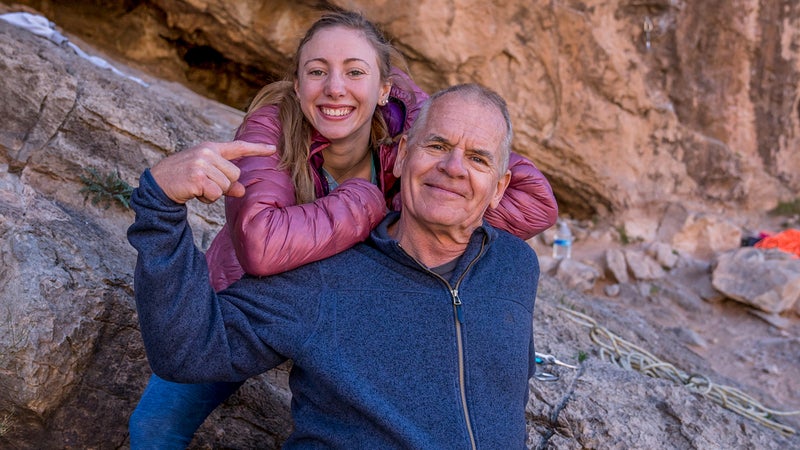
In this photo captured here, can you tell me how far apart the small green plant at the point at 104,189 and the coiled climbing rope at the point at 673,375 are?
2483mm

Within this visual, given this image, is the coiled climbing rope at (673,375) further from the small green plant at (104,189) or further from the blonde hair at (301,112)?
the small green plant at (104,189)

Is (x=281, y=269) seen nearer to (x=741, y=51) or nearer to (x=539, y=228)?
(x=539, y=228)

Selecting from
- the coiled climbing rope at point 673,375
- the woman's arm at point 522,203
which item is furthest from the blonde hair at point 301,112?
the coiled climbing rope at point 673,375

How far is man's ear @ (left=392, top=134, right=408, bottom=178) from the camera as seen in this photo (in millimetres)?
2134

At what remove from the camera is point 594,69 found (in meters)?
7.24

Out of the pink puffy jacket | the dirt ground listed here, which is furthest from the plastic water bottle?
the pink puffy jacket

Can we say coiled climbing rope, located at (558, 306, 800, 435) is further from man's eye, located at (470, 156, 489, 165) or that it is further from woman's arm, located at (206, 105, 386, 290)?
woman's arm, located at (206, 105, 386, 290)

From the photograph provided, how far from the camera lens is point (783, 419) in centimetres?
416

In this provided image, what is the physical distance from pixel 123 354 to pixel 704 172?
7292mm

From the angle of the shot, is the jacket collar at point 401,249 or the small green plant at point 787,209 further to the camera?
the small green plant at point 787,209

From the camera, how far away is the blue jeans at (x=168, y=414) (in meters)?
2.02

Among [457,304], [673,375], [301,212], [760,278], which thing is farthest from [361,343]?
[760,278]

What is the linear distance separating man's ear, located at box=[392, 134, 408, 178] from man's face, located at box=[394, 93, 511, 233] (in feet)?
0.32

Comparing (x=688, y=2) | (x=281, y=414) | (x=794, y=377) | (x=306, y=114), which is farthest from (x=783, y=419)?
(x=688, y=2)
